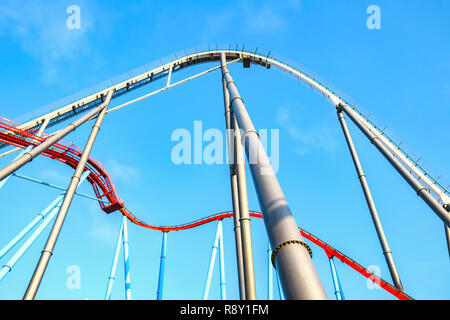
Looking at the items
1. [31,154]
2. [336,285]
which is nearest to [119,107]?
[31,154]

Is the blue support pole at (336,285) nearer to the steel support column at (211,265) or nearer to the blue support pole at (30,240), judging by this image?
the steel support column at (211,265)

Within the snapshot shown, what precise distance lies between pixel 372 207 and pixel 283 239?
24.2 feet

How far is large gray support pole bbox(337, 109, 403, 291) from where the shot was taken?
809 cm

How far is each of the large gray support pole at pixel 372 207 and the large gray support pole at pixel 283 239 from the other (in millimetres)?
6425

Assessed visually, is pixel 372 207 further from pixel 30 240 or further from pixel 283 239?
pixel 30 240

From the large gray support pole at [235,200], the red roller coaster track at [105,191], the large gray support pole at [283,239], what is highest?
the red roller coaster track at [105,191]

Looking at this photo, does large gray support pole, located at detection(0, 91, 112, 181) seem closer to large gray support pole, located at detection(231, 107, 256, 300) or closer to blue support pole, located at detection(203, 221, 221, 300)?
large gray support pole, located at detection(231, 107, 256, 300)

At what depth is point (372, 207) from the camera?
9141mm

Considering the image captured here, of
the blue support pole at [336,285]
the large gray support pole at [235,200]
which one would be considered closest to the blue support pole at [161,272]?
the blue support pole at [336,285]

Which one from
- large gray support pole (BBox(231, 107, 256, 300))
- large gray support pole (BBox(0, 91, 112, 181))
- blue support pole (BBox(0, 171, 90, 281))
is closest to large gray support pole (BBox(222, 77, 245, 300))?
large gray support pole (BBox(231, 107, 256, 300))

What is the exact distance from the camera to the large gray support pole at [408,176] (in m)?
6.79

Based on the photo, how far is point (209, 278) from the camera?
13.6m

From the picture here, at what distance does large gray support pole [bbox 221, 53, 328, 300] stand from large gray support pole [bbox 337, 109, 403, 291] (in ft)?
21.1
